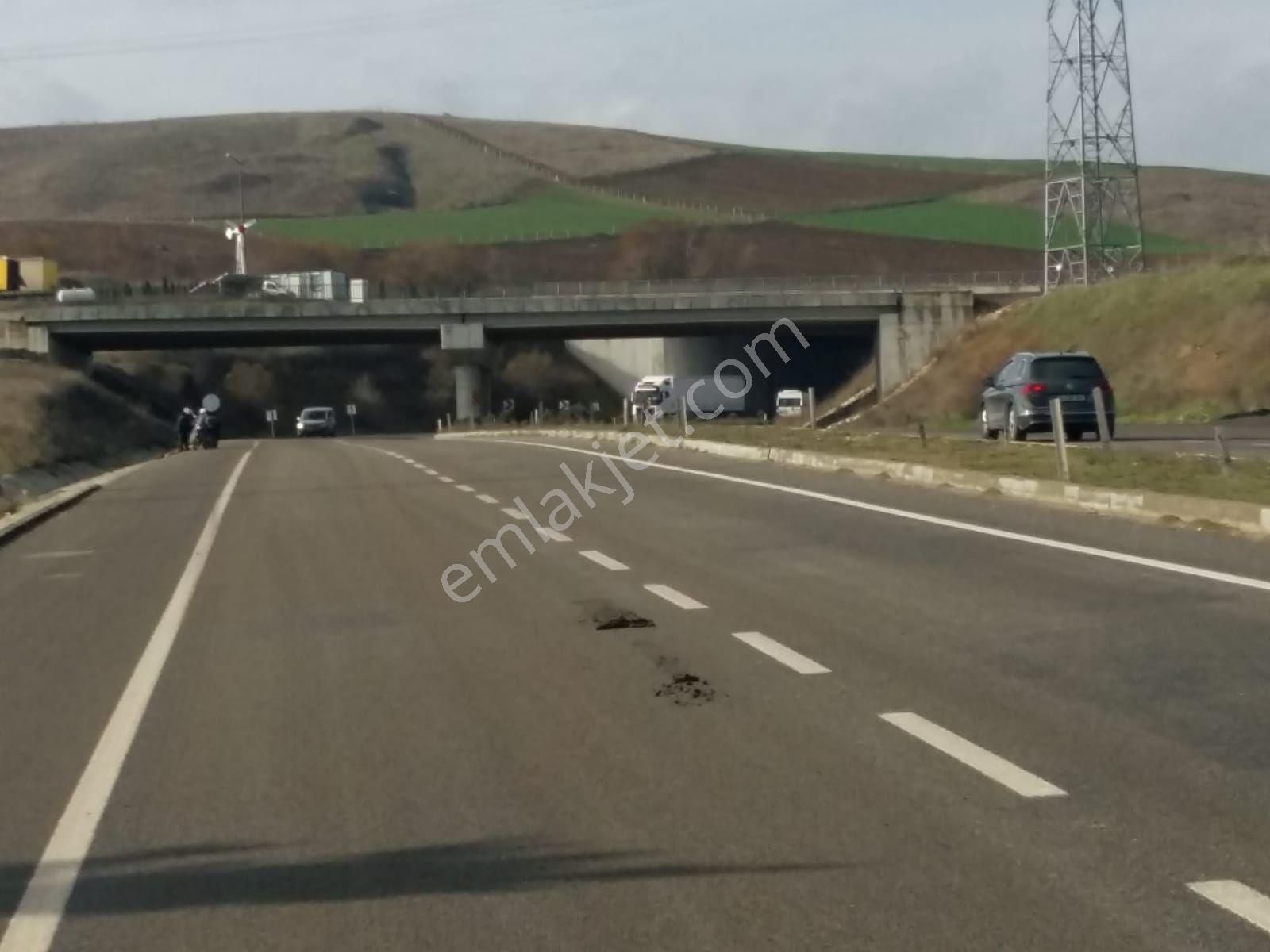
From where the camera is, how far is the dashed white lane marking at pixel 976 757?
683 centimetres

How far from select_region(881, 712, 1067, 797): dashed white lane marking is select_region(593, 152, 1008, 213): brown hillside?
376ft

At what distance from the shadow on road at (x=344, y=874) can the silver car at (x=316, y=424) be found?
77858 millimetres

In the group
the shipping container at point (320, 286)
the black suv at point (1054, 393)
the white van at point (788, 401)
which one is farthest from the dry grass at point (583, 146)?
the black suv at point (1054, 393)

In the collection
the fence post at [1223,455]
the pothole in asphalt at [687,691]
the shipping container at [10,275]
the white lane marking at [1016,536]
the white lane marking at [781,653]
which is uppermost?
the shipping container at [10,275]

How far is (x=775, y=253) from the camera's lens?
108500mm

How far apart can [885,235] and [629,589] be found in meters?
96.4

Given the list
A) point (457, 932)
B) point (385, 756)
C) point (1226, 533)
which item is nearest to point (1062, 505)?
point (1226, 533)

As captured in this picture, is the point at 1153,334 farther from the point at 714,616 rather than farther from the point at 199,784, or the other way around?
the point at 199,784

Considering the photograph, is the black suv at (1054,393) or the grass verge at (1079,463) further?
the black suv at (1054,393)

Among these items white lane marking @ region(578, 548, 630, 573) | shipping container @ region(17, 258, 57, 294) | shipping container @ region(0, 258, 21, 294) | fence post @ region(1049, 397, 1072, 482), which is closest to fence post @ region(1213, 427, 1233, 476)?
fence post @ region(1049, 397, 1072, 482)

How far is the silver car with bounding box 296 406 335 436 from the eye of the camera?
82.9 metres

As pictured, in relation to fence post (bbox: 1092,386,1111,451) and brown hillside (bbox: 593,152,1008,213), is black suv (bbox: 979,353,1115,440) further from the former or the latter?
brown hillside (bbox: 593,152,1008,213)

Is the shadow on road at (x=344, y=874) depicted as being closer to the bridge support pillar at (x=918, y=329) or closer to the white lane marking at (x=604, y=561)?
the white lane marking at (x=604, y=561)

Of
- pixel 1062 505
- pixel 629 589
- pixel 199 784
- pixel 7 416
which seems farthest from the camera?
A: pixel 7 416
